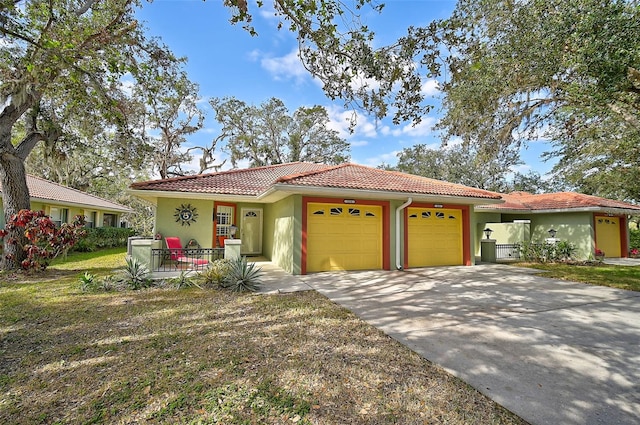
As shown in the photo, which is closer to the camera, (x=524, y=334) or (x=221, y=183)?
(x=524, y=334)

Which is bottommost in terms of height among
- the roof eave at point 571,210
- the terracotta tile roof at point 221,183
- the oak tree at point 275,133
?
the roof eave at point 571,210

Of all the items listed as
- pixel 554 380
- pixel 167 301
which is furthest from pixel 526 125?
pixel 167 301

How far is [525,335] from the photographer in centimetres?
424

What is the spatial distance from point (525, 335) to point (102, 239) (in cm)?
2141

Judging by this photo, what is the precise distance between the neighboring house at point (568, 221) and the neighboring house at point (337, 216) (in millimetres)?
4781

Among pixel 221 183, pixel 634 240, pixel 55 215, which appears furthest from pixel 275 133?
pixel 634 240

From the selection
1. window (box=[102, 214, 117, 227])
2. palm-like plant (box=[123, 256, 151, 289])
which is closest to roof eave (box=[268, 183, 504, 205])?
palm-like plant (box=[123, 256, 151, 289])

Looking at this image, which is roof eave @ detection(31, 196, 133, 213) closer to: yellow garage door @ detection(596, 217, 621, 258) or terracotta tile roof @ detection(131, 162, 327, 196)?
terracotta tile roof @ detection(131, 162, 327, 196)

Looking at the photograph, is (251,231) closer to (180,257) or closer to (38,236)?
(180,257)

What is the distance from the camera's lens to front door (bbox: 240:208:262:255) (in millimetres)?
13102

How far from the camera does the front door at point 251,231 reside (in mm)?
13102

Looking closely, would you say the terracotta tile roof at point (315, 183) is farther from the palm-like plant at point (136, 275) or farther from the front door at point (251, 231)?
the palm-like plant at point (136, 275)

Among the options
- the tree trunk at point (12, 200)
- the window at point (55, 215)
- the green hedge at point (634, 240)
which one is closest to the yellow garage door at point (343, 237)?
the tree trunk at point (12, 200)

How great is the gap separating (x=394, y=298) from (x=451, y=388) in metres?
3.48
